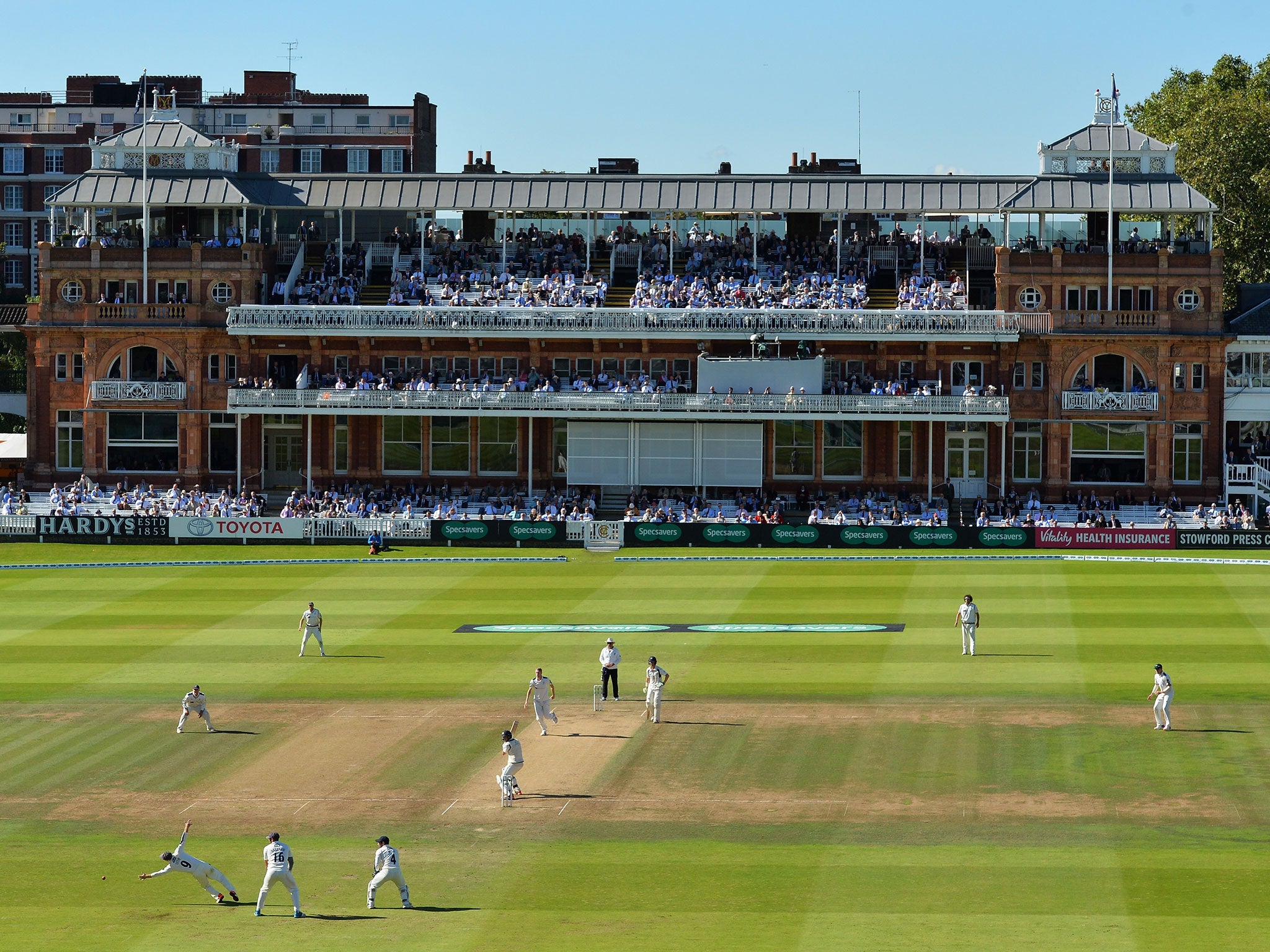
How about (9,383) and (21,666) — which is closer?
(21,666)

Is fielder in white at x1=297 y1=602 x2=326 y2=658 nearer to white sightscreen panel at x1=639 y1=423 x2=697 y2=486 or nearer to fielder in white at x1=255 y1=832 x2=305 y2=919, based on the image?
fielder in white at x1=255 y1=832 x2=305 y2=919

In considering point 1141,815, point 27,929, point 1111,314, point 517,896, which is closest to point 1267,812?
point 1141,815

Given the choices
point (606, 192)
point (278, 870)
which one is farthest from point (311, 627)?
point (606, 192)

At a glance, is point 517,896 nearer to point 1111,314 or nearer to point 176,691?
point 176,691

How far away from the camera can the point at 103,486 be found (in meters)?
70.7

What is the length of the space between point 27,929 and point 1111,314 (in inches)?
2025

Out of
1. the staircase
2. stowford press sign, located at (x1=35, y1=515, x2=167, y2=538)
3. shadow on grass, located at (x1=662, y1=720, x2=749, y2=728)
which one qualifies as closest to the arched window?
the staircase

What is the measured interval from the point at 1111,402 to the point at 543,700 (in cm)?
3785

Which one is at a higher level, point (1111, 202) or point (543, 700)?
point (1111, 202)

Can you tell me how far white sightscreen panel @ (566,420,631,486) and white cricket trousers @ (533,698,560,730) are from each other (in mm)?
32704

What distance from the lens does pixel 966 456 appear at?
227 feet

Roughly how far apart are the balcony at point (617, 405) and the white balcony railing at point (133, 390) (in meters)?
3.24

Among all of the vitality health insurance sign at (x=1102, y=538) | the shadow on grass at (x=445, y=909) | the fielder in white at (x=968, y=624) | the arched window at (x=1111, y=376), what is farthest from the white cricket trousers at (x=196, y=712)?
the arched window at (x=1111, y=376)

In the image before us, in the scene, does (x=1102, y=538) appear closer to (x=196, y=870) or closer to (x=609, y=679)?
(x=609, y=679)
